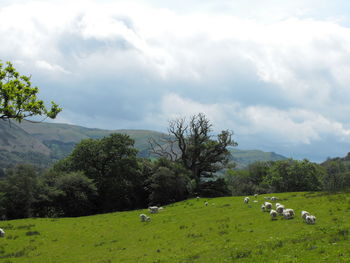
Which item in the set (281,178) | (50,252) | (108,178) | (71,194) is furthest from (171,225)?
(281,178)

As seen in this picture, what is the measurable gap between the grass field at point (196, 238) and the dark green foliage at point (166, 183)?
23.4 m

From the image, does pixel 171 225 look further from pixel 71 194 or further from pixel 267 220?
pixel 71 194

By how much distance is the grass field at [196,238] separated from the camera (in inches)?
695

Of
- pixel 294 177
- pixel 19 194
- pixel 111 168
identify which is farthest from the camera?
pixel 294 177

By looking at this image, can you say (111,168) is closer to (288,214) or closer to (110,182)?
(110,182)

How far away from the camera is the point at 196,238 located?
25.4 metres

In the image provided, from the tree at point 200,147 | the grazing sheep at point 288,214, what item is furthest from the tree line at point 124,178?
the grazing sheep at point 288,214

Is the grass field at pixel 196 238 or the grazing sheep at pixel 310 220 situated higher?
the grazing sheep at pixel 310 220

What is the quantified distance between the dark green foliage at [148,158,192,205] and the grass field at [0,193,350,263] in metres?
23.4

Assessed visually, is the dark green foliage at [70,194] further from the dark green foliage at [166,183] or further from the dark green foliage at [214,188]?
the dark green foliage at [214,188]

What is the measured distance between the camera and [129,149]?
6838cm

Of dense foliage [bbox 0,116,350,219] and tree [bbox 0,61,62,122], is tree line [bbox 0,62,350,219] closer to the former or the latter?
dense foliage [bbox 0,116,350,219]

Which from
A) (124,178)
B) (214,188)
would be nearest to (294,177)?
(214,188)

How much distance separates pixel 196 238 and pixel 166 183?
37482 mm
